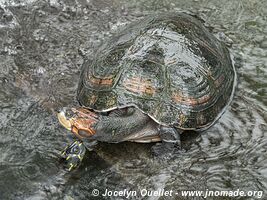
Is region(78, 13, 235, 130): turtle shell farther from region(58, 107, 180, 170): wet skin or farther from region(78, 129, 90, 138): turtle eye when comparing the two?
region(78, 129, 90, 138): turtle eye

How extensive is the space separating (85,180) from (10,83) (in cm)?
195

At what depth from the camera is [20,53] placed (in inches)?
Result: 238

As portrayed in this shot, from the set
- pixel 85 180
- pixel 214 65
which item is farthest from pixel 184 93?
A: pixel 85 180

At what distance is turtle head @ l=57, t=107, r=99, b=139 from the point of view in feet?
13.2

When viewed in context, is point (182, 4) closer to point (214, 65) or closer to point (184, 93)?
point (214, 65)

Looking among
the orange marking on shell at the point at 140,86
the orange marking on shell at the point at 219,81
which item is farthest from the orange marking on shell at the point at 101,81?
the orange marking on shell at the point at 219,81

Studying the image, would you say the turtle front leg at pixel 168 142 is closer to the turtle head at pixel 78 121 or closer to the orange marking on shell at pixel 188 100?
the orange marking on shell at pixel 188 100

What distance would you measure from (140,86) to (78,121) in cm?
85

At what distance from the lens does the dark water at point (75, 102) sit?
14.1 feet

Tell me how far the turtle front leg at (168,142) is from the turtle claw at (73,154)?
83 cm

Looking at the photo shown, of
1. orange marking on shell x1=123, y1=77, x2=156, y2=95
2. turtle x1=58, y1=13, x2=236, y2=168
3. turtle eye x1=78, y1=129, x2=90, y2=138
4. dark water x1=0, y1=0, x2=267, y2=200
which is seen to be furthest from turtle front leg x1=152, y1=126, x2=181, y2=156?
turtle eye x1=78, y1=129, x2=90, y2=138

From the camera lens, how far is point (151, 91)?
4.50 metres

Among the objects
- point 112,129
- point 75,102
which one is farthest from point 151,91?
point 75,102

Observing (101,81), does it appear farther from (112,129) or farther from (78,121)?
(78,121)
